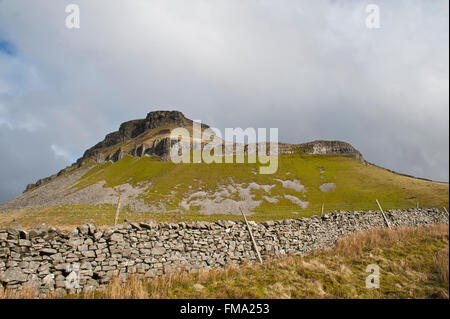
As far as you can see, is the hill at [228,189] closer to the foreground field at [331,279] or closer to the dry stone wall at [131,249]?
the dry stone wall at [131,249]

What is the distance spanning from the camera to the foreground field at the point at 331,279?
6.09m

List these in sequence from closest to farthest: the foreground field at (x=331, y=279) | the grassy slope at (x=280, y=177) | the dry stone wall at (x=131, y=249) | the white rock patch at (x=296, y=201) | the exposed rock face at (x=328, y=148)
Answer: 1. the foreground field at (x=331, y=279)
2. the dry stone wall at (x=131, y=249)
3. the grassy slope at (x=280, y=177)
4. the white rock patch at (x=296, y=201)
5. the exposed rock face at (x=328, y=148)

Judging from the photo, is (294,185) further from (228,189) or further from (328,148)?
(328,148)

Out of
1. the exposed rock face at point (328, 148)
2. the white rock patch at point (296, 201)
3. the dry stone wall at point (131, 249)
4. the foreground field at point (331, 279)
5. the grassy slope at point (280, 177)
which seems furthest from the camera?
the exposed rock face at point (328, 148)

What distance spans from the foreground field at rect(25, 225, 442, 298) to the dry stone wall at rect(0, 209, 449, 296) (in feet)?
2.55

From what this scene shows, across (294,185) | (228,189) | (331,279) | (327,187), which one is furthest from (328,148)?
(331,279)

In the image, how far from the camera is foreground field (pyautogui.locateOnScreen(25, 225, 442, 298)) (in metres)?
6.09

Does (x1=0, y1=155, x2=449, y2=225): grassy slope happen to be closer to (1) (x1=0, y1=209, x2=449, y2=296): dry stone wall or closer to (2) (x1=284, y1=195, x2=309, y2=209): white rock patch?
(2) (x1=284, y1=195, x2=309, y2=209): white rock patch

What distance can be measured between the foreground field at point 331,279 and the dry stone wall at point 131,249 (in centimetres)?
78

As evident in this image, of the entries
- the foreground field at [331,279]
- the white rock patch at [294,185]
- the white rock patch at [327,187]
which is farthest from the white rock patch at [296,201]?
the foreground field at [331,279]

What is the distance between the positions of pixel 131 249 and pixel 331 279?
8206 millimetres

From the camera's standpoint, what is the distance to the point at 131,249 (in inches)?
392

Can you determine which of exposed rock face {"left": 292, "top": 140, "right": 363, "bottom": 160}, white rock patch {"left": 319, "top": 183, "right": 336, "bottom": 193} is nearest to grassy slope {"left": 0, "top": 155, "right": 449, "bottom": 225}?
white rock patch {"left": 319, "top": 183, "right": 336, "bottom": 193}

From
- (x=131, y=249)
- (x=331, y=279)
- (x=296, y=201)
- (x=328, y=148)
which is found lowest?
(x=331, y=279)
